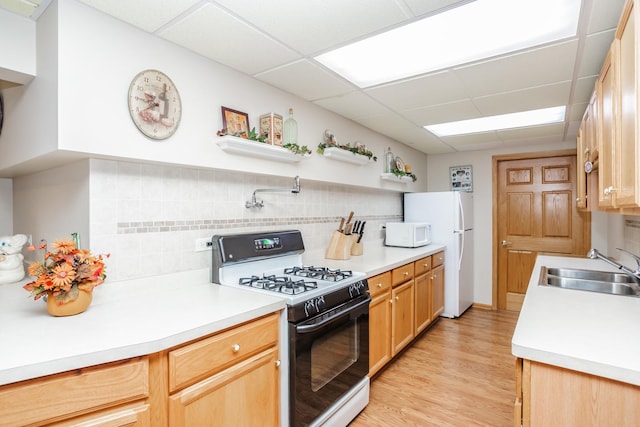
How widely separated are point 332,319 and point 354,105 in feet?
5.49

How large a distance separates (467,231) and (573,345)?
3267mm

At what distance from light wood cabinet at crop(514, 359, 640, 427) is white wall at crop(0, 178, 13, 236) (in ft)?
9.64

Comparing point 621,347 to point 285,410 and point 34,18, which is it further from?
point 34,18

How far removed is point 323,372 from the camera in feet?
5.93

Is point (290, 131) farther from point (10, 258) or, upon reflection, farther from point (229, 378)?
point (10, 258)

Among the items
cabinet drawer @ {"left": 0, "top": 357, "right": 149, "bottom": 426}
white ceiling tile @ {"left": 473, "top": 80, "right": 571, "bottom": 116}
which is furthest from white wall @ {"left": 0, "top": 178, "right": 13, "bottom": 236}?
white ceiling tile @ {"left": 473, "top": 80, "right": 571, "bottom": 116}

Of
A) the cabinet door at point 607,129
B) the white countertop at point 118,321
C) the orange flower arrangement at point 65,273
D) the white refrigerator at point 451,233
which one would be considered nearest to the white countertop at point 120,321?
the white countertop at point 118,321

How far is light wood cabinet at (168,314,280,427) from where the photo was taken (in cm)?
120

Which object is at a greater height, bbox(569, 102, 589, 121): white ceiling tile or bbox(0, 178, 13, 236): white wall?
bbox(569, 102, 589, 121): white ceiling tile

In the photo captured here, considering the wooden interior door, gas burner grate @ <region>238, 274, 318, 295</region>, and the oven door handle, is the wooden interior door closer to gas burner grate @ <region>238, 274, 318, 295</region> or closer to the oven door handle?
the oven door handle

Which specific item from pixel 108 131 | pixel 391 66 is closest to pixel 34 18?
pixel 108 131

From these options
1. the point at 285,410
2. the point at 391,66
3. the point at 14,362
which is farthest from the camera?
the point at 391,66

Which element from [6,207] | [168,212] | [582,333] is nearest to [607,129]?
[582,333]

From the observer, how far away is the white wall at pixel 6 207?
7.14 feet
